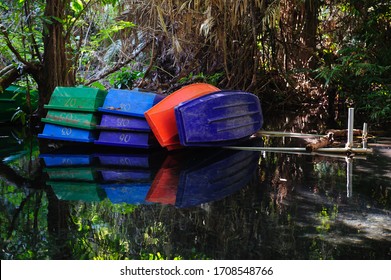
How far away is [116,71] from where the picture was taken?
33.7ft

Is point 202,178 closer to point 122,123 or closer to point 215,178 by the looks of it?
point 215,178

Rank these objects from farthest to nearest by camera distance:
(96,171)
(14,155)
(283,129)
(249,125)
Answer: (283,129) < (249,125) < (14,155) < (96,171)

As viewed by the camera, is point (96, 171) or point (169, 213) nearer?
point (169, 213)

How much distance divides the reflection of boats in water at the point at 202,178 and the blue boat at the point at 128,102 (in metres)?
0.78

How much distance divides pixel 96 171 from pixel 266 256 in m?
2.36

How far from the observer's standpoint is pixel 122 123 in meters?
5.82

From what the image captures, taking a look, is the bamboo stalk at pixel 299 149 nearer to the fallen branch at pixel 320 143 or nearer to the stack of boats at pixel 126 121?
the fallen branch at pixel 320 143

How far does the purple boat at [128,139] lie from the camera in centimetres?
578

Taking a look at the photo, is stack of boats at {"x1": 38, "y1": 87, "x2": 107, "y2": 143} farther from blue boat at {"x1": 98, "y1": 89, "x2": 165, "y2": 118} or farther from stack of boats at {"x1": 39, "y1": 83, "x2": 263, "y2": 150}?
blue boat at {"x1": 98, "y1": 89, "x2": 165, "y2": 118}

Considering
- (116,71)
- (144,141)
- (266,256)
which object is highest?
(116,71)

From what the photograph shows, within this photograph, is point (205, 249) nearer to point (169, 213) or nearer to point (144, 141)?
point (169, 213)

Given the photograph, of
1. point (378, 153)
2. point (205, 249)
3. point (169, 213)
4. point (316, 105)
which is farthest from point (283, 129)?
point (205, 249)

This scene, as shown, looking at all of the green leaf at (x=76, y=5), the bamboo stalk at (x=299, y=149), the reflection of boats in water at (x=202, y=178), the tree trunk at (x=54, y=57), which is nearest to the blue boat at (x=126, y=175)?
the reflection of boats in water at (x=202, y=178)

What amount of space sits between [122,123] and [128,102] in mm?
245
